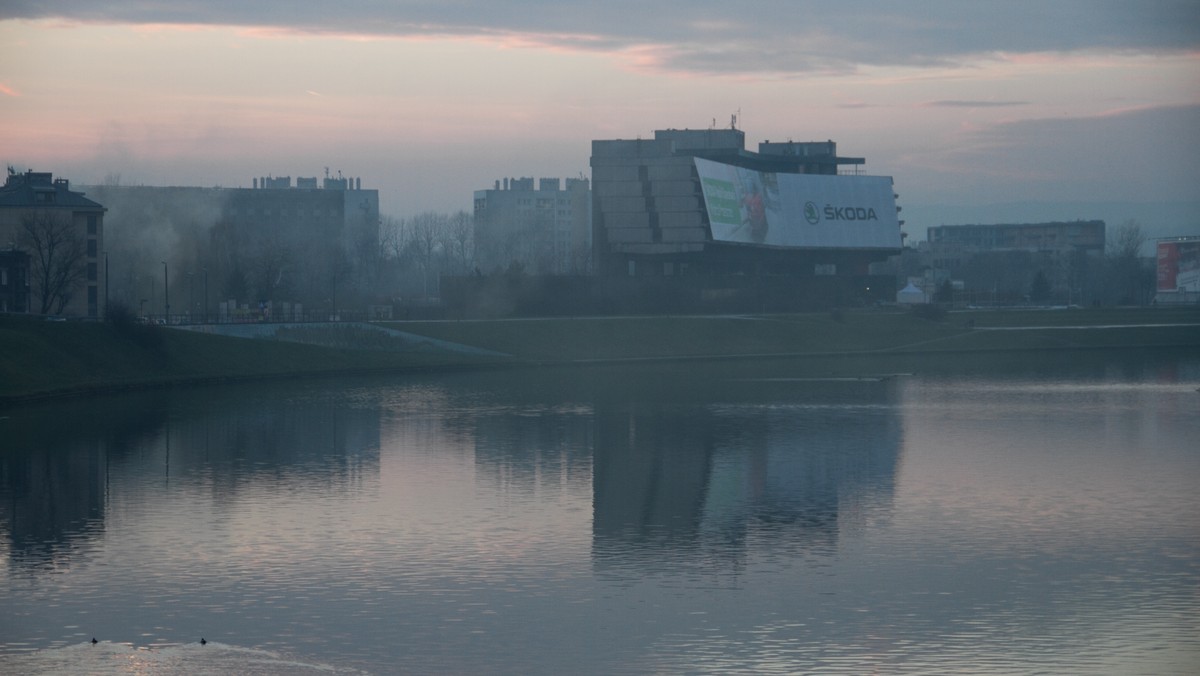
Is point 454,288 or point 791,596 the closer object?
point 791,596

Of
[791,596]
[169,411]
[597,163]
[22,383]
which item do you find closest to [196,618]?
[791,596]

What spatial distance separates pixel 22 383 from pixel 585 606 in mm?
49324

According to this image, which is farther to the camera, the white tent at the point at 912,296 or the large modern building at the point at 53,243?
the white tent at the point at 912,296

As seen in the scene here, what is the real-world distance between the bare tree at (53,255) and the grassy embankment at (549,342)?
1904 cm

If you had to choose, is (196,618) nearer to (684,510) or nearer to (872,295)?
(684,510)

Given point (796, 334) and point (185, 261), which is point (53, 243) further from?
point (796, 334)

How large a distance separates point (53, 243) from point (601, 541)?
7981 cm

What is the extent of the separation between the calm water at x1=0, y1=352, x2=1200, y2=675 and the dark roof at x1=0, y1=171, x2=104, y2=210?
50.6 meters

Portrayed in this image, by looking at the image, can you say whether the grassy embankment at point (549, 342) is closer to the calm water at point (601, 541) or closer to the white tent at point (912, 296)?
the calm water at point (601, 541)

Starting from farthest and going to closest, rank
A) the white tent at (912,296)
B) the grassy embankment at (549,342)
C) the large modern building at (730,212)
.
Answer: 1. the white tent at (912,296)
2. the large modern building at (730,212)
3. the grassy embankment at (549,342)

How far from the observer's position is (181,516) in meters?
35.8

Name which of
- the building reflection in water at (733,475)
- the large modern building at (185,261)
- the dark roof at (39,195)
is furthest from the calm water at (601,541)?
the large modern building at (185,261)

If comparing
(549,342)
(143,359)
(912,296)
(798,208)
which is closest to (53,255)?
(143,359)

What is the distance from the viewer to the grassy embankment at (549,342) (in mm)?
73812
